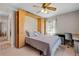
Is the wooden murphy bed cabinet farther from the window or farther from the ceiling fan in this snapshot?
the window

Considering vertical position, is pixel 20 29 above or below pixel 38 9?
below

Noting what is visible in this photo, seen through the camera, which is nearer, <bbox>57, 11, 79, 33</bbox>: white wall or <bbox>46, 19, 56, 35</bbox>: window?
<bbox>57, 11, 79, 33</bbox>: white wall

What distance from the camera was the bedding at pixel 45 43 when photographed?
5.38 feet

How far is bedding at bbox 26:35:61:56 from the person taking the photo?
1.64 metres

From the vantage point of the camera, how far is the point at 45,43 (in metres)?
1.65

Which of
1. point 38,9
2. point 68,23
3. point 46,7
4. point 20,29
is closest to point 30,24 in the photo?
point 20,29

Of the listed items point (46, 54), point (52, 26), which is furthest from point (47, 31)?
point (46, 54)

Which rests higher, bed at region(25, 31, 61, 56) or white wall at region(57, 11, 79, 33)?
white wall at region(57, 11, 79, 33)

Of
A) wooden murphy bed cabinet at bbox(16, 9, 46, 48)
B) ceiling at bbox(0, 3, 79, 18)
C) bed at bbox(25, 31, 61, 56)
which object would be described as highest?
ceiling at bbox(0, 3, 79, 18)

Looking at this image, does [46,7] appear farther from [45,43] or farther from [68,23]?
[45,43]

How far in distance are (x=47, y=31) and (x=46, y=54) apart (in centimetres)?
46

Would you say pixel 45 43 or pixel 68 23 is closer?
pixel 45 43

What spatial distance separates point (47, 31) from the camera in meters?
1.84

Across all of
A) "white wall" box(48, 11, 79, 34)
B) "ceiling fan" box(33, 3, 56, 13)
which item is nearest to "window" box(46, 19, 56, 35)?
"white wall" box(48, 11, 79, 34)
